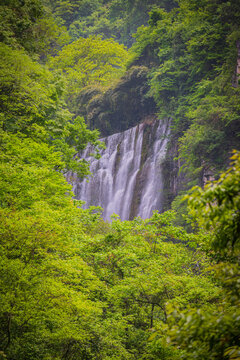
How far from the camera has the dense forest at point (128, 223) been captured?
3385mm

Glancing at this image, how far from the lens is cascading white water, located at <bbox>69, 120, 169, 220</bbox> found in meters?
24.7

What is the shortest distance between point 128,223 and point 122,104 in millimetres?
24286

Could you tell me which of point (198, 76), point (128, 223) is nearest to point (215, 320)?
point (128, 223)

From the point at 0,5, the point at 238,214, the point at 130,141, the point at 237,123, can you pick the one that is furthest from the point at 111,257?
the point at 130,141

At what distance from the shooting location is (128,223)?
32.7 ft

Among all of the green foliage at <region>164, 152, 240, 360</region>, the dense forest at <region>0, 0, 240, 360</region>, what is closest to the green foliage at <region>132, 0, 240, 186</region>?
the dense forest at <region>0, 0, 240, 360</region>

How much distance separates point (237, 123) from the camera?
18.8m

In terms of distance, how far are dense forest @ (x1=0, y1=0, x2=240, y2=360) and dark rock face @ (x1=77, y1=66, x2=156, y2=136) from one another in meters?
0.16

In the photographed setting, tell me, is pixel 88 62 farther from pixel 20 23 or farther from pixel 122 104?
pixel 20 23

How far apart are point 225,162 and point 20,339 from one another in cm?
1692

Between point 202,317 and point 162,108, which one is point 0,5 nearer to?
point 162,108

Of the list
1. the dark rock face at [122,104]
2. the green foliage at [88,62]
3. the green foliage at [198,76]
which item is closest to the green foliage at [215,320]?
the green foliage at [198,76]

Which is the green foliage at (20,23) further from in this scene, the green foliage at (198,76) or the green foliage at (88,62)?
the green foliage at (88,62)

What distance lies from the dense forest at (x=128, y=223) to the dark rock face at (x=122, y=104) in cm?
16
